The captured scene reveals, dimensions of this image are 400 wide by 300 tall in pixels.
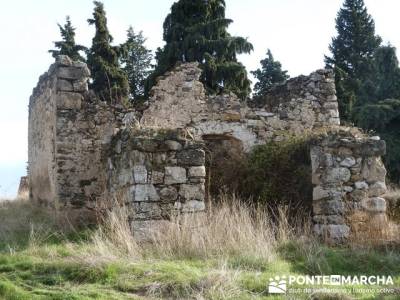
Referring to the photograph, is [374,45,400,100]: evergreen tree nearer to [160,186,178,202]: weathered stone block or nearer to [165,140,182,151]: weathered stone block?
[165,140,182,151]: weathered stone block

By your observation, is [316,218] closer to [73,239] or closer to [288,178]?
[288,178]

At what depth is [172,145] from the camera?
693cm

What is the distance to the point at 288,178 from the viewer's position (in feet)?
29.3

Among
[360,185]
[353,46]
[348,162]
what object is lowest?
[360,185]

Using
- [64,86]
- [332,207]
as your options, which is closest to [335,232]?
[332,207]

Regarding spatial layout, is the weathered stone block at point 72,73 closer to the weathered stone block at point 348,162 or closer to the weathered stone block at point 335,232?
the weathered stone block at point 348,162

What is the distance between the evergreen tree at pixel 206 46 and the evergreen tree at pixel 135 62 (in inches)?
120

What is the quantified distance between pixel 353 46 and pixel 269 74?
4.72 meters

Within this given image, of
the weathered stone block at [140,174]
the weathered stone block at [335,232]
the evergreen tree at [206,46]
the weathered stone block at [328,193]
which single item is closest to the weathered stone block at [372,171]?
the weathered stone block at [328,193]

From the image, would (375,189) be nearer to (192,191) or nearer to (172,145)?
(192,191)

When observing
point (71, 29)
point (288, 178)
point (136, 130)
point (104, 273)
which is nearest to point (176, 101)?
point (288, 178)

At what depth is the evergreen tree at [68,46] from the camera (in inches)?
850

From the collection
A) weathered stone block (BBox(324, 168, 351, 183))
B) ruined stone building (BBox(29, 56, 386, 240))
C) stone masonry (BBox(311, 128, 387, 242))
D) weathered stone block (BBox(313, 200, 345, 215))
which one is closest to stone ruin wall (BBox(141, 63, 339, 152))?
ruined stone building (BBox(29, 56, 386, 240))

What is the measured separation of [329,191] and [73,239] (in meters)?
3.82
